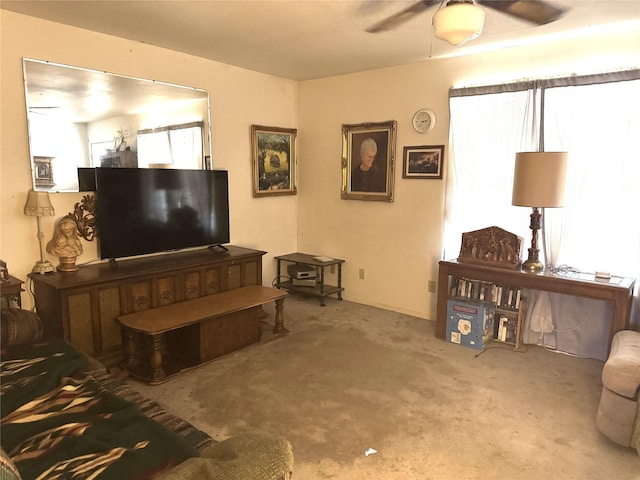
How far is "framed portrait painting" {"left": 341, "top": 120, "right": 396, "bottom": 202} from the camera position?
4.40 meters

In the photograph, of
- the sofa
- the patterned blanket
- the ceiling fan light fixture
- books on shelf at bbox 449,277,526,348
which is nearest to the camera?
the sofa

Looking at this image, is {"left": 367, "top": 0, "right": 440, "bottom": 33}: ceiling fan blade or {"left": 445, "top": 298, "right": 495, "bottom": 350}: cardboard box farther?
{"left": 445, "top": 298, "right": 495, "bottom": 350}: cardboard box

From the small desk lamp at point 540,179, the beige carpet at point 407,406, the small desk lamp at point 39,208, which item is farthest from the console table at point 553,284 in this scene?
the small desk lamp at point 39,208

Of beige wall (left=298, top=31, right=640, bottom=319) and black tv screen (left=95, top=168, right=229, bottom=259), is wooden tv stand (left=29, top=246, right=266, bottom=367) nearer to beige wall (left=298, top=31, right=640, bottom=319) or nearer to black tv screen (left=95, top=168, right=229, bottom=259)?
black tv screen (left=95, top=168, right=229, bottom=259)

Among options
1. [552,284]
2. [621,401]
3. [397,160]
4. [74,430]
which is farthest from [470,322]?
[74,430]

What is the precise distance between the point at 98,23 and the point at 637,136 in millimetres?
3918

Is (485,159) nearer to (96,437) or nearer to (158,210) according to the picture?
(158,210)

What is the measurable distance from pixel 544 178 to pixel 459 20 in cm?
163

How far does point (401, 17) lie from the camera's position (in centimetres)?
288

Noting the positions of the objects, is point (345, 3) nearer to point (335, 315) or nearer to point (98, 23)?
point (98, 23)

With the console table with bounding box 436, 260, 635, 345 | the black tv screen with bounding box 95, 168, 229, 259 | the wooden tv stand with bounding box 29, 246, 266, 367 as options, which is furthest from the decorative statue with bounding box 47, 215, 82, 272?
the console table with bounding box 436, 260, 635, 345

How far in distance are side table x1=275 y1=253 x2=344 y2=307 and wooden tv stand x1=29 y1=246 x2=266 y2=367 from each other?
1212mm

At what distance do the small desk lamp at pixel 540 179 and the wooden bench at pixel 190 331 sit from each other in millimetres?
2097

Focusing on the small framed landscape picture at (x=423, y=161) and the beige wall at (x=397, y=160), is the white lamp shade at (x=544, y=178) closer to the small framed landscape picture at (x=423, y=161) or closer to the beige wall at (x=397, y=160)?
the beige wall at (x=397, y=160)
